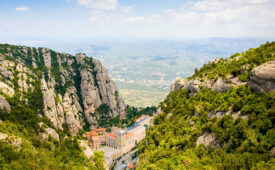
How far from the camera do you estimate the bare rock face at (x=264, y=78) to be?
24297 millimetres

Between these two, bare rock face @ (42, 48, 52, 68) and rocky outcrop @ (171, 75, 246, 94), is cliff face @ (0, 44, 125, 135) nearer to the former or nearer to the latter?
bare rock face @ (42, 48, 52, 68)

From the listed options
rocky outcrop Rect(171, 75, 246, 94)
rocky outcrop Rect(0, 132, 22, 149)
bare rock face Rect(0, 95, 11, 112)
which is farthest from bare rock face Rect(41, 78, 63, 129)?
rocky outcrop Rect(171, 75, 246, 94)

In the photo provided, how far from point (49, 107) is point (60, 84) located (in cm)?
2791

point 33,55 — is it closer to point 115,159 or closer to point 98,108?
point 98,108

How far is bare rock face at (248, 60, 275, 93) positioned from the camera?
24297 mm

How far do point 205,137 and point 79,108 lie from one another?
6502 centimetres

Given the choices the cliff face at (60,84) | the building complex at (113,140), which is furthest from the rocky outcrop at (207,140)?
the building complex at (113,140)

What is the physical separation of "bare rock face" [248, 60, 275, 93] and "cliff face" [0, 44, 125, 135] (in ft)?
152

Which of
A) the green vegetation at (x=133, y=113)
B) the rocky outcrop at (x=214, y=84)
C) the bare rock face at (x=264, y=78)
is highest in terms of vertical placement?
the bare rock face at (x=264, y=78)

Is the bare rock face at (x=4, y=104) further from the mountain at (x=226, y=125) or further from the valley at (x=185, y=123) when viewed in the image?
the mountain at (x=226, y=125)

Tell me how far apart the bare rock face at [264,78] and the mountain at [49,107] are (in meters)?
32.5

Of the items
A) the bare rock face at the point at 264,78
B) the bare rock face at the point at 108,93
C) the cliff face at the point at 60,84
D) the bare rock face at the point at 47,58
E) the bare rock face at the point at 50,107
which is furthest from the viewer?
the bare rock face at the point at 108,93

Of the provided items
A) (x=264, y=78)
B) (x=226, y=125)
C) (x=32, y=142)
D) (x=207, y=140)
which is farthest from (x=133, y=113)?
(x=264, y=78)

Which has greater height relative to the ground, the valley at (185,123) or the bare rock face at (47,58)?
the bare rock face at (47,58)
